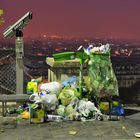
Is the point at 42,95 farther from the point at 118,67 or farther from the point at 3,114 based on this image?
the point at 118,67

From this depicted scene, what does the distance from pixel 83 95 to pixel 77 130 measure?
53.2 inches

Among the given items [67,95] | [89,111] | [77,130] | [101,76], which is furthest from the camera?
[101,76]

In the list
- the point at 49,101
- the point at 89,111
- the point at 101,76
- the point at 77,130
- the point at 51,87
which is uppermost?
the point at 101,76

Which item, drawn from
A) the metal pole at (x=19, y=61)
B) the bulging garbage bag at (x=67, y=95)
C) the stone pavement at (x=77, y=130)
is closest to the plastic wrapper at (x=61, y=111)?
the bulging garbage bag at (x=67, y=95)

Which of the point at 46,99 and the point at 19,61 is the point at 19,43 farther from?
the point at 46,99

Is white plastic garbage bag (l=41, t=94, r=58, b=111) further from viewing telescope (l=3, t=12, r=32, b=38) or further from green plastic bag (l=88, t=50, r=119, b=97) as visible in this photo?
viewing telescope (l=3, t=12, r=32, b=38)

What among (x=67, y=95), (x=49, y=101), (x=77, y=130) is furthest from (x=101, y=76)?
(x=77, y=130)

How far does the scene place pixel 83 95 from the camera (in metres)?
7.66

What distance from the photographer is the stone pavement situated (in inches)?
236

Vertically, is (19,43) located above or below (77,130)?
above

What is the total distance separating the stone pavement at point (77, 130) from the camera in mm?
5992

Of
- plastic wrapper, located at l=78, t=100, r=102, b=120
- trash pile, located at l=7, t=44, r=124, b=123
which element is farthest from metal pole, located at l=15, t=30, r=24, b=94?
plastic wrapper, located at l=78, t=100, r=102, b=120

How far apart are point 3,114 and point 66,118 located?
125 cm

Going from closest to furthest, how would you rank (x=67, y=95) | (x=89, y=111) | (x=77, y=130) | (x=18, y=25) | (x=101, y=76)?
(x=77, y=130) < (x=89, y=111) < (x=67, y=95) < (x=101, y=76) < (x=18, y=25)
